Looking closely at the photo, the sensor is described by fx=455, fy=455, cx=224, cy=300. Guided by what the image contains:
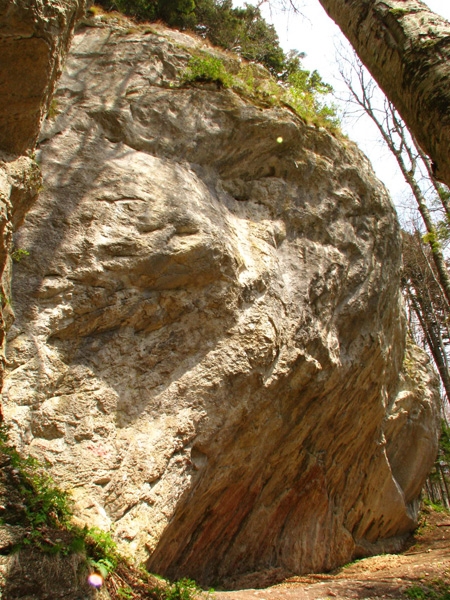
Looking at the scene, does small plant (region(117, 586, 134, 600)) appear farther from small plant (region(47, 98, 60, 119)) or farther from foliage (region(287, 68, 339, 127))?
foliage (region(287, 68, 339, 127))

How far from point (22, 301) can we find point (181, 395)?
2.18 m

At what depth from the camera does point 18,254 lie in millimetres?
5250

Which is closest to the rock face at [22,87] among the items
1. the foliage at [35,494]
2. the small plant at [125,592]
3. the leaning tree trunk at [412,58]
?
the foliage at [35,494]

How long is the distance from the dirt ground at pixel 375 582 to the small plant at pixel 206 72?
808 centimetres

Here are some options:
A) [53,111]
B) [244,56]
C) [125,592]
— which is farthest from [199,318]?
[244,56]

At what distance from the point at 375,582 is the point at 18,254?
726 cm

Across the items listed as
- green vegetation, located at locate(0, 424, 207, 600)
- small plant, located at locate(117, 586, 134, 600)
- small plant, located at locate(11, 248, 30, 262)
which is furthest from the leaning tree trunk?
small plant, located at locate(11, 248, 30, 262)

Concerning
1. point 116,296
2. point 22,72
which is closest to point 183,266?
point 116,296

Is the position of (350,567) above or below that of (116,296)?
below

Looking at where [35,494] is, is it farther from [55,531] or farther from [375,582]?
[375,582]

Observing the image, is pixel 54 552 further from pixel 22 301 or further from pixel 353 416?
pixel 353 416

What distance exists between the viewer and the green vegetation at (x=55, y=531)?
3.50 metres

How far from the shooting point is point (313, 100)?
391 inches

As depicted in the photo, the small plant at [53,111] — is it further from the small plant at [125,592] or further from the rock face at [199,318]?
the small plant at [125,592]
